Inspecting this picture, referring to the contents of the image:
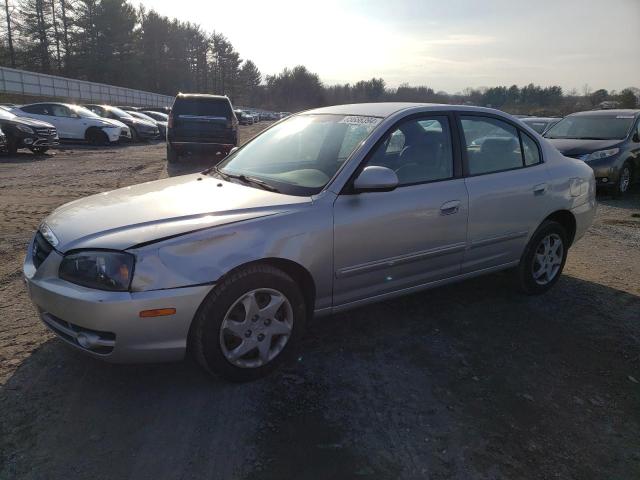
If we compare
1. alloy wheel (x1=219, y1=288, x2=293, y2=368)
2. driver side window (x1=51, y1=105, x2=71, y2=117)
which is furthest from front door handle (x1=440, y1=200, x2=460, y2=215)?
driver side window (x1=51, y1=105, x2=71, y2=117)

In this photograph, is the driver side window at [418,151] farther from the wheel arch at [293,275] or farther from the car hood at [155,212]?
the wheel arch at [293,275]

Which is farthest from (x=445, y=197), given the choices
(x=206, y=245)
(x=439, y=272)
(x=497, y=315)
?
(x=206, y=245)

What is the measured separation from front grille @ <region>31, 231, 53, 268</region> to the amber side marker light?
83 cm

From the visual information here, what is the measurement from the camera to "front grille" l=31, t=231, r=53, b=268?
3050mm

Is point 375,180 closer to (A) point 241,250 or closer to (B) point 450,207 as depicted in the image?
(B) point 450,207

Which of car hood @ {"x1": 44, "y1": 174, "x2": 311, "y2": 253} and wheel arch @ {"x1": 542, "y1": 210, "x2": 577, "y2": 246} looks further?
wheel arch @ {"x1": 542, "y1": 210, "x2": 577, "y2": 246}

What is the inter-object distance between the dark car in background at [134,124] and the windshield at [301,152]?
20786mm

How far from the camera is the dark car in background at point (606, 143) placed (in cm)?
1013

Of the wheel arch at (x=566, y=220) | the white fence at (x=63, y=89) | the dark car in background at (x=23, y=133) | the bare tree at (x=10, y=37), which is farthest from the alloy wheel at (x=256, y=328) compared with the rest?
the bare tree at (x=10, y=37)

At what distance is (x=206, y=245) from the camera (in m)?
2.77

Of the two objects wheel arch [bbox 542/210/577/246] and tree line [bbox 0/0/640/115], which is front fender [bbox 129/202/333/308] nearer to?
wheel arch [bbox 542/210/577/246]

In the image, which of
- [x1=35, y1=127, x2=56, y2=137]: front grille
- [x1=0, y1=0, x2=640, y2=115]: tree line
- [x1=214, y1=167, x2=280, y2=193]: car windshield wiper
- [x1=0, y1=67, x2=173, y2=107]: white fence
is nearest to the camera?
[x1=214, y1=167, x2=280, y2=193]: car windshield wiper

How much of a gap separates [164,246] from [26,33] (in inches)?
2346

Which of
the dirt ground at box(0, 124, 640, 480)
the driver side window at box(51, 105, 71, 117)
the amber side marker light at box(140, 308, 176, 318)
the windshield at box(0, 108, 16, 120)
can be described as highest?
the driver side window at box(51, 105, 71, 117)
